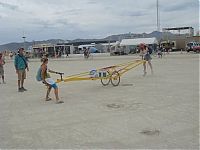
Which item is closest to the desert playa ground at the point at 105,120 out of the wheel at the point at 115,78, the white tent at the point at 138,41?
the wheel at the point at 115,78

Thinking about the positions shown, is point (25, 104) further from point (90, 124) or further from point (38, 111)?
point (90, 124)

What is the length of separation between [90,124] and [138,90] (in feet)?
16.5

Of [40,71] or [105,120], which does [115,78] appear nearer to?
[40,71]

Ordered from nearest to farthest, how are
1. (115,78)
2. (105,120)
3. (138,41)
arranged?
(105,120), (115,78), (138,41)

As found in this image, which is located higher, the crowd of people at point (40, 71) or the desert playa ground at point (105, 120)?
the crowd of people at point (40, 71)

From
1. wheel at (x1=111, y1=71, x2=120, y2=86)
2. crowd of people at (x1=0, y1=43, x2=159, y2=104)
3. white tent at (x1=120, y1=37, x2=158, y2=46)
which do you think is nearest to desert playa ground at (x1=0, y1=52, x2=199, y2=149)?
crowd of people at (x1=0, y1=43, x2=159, y2=104)

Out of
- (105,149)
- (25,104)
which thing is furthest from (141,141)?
(25,104)

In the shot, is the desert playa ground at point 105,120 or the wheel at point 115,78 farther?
the wheel at point 115,78

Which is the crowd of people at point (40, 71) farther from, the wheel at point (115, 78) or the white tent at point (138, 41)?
the white tent at point (138, 41)

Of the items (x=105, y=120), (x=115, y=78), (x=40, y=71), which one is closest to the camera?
(x=105, y=120)

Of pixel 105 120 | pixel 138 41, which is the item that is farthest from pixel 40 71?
pixel 138 41

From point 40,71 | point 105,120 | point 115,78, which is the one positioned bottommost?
point 105,120

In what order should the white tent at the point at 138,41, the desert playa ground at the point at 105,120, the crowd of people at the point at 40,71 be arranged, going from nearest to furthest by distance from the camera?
the desert playa ground at the point at 105,120
the crowd of people at the point at 40,71
the white tent at the point at 138,41

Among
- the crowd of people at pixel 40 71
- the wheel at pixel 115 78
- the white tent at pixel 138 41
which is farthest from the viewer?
the white tent at pixel 138 41
